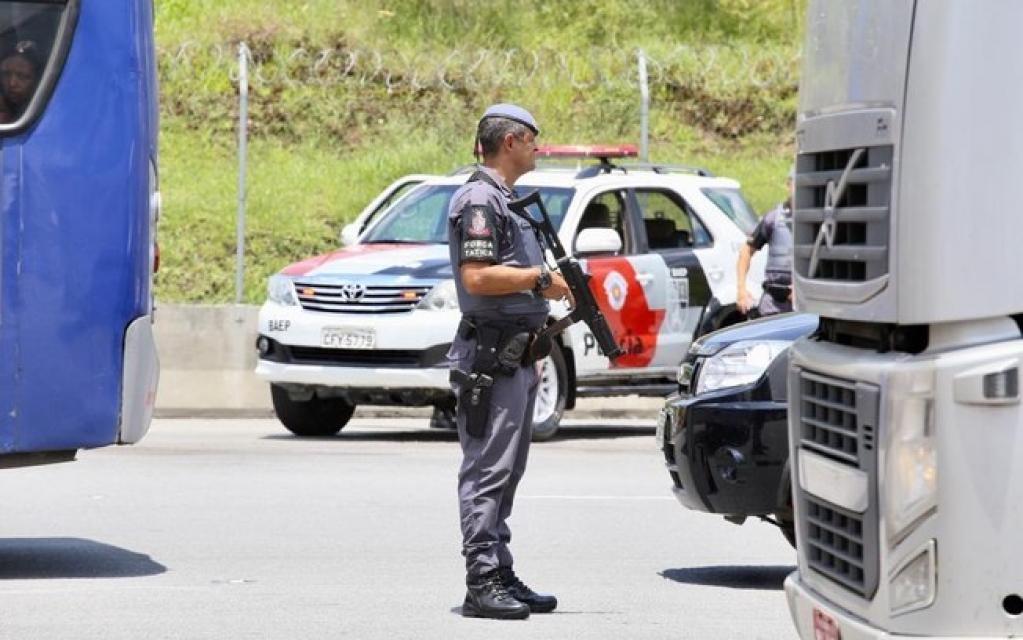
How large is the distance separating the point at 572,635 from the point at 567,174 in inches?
352

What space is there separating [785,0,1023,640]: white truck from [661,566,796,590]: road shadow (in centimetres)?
422

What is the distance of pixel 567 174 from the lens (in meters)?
16.6

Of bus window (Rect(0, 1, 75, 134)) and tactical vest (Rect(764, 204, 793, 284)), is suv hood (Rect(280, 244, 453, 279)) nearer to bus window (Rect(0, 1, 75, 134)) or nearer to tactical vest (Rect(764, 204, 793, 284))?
tactical vest (Rect(764, 204, 793, 284))

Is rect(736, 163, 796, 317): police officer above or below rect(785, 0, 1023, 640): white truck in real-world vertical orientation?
below

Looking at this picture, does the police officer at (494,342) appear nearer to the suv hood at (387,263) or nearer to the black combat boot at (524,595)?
the black combat boot at (524,595)

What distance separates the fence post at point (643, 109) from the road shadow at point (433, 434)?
2.72 meters

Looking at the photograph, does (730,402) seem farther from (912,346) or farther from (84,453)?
(84,453)

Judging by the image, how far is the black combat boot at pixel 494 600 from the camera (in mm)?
8227

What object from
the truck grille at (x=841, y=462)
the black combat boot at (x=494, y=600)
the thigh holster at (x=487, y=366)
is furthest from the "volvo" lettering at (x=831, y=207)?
the black combat boot at (x=494, y=600)

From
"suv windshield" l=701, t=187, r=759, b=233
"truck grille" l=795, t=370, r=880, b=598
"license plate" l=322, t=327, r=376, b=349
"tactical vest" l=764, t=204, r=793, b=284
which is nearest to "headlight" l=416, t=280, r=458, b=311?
"license plate" l=322, t=327, r=376, b=349

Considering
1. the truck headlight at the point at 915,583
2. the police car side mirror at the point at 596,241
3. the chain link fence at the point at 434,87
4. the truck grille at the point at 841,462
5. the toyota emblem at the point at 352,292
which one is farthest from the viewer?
the chain link fence at the point at 434,87

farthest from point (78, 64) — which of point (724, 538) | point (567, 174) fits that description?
point (567, 174)

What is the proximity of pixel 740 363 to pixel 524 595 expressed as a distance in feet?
4.14

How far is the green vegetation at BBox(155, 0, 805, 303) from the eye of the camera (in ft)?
67.2
